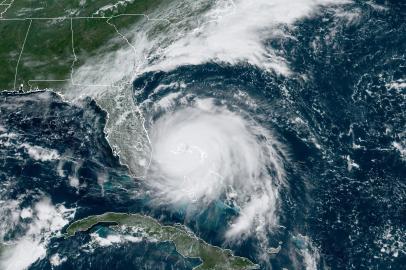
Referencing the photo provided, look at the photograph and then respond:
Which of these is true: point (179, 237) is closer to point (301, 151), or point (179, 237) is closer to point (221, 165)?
point (221, 165)

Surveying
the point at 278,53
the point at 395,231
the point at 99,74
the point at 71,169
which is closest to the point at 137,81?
the point at 99,74

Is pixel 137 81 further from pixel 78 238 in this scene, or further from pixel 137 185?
pixel 78 238

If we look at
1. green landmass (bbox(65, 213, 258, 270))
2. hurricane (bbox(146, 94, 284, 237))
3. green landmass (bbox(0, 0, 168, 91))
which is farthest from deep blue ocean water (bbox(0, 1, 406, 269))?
green landmass (bbox(0, 0, 168, 91))

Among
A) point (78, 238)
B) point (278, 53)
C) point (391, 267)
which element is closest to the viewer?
point (391, 267)

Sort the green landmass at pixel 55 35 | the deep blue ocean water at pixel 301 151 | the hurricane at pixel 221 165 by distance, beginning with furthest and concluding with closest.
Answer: the green landmass at pixel 55 35 → the hurricane at pixel 221 165 → the deep blue ocean water at pixel 301 151

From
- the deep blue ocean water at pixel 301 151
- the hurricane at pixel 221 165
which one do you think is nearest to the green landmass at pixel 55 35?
the deep blue ocean water at pixel 301 151

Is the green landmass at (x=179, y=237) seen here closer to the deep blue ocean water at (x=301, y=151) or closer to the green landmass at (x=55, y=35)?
the deep blue ocean water at (x=301, y=151)

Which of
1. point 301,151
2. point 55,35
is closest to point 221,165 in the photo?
point 301,151
